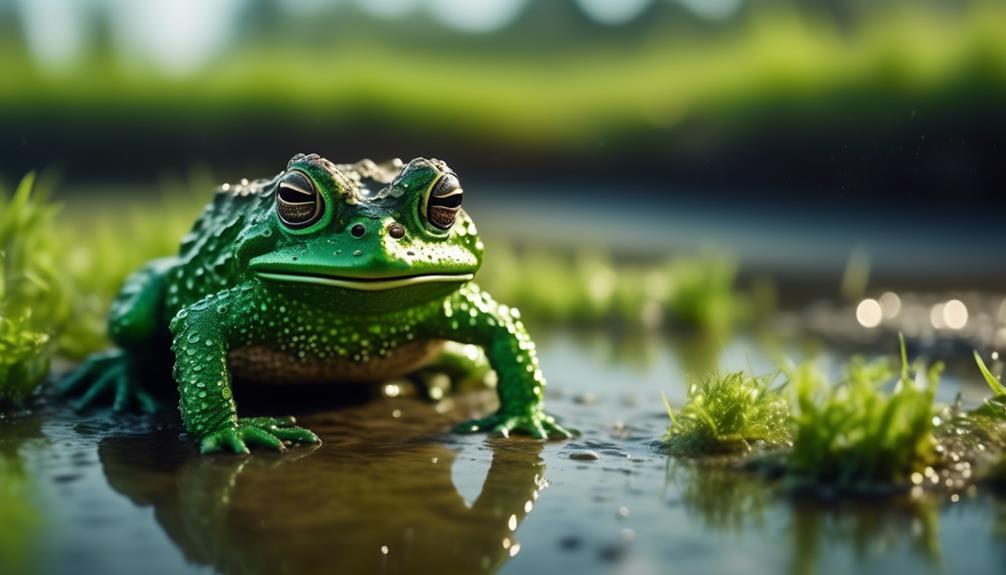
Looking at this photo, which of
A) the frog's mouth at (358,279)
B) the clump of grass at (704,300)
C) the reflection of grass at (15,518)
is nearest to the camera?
the reflection of grass at (15,518)

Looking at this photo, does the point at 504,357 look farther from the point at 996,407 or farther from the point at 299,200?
the point at 996,407

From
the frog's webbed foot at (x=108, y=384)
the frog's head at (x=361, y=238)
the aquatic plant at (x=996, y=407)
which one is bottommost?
the frog's webbed foot at (x=108, y=384)

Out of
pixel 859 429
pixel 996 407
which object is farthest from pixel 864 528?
pixel 996 407

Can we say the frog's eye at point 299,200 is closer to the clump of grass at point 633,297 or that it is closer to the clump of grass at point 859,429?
the clump of grass at point 859,429

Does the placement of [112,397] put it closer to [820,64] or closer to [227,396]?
[227,396]

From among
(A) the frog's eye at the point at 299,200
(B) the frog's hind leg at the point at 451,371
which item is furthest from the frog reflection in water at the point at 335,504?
(B) the frog's hind leg at the point at 451,371

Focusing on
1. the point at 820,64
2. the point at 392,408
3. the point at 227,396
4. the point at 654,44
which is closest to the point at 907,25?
the point at 820,64
